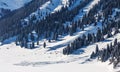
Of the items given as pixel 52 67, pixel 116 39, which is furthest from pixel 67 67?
pixel 116 39

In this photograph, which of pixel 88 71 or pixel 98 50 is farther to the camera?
pixel 98 50

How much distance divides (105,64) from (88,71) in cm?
1581

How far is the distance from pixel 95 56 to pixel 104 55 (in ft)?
34.2

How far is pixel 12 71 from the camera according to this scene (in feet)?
538

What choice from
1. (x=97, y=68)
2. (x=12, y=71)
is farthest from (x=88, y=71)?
(x=12, y=71)

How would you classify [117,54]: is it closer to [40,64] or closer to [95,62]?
[95,62]

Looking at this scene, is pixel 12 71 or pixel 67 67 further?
pixel 67 67

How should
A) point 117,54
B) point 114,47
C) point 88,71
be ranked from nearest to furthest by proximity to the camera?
point 88,71 → point 117,54 → point 114,47

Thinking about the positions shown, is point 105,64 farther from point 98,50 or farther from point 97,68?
point 98,50

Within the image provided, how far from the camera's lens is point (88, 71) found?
6344 inches

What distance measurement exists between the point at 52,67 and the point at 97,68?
70.6ft

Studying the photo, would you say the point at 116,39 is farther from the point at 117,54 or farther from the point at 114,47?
the point at 117,54

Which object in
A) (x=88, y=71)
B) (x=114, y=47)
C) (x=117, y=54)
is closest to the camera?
(x=88, y=71)

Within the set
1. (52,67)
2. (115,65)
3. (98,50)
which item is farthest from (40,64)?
(115,65)
